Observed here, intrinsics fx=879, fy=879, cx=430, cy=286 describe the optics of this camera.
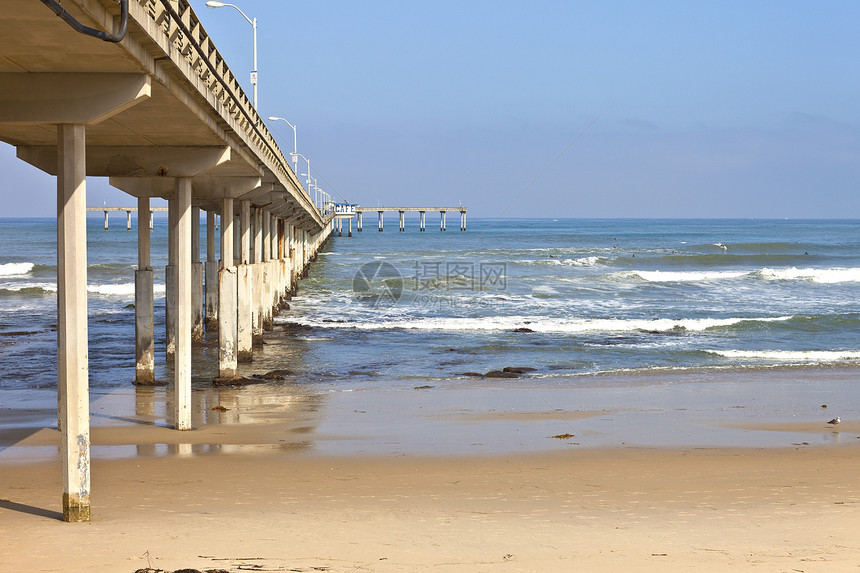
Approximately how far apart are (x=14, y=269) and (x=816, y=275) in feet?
160

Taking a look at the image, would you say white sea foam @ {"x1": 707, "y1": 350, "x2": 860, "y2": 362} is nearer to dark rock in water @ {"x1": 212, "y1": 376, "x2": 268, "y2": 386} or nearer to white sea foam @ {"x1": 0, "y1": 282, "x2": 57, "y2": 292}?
dark rock in water @ {"x1": 212, "y1": 376, "x2": 268, "y2": 386}

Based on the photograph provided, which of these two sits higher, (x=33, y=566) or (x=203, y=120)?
(x=203, y=120)

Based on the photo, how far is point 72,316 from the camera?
22.4 ft

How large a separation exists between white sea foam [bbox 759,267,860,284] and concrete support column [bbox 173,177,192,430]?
1761 inches

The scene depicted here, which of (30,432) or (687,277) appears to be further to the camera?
(687,277)

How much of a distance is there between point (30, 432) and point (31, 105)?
5.78m

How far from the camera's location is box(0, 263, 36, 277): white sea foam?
53.1m

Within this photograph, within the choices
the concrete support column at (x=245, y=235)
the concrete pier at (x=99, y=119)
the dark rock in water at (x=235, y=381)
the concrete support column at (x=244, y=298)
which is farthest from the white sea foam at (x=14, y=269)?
the concrete pier at (x=99, y=119)

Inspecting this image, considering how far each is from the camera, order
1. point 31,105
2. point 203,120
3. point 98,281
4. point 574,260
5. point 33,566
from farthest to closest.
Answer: point 574,260
point 98,281
point 203,120
point 31,105
point 33,566

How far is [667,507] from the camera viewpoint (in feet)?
26.1

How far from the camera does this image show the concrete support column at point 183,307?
35.3 ft

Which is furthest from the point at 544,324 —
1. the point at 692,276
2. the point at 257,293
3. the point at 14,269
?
the point at 14,269

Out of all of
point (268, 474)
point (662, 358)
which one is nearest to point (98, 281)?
point (662, 358)

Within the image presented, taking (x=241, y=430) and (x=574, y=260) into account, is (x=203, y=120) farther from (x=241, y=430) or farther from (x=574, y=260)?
(x=574, y=260)
